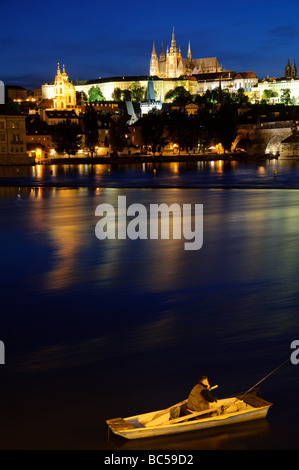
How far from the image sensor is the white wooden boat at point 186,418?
22.6ft

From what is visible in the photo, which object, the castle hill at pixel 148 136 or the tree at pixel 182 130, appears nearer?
the castle hill at pixel 148 136

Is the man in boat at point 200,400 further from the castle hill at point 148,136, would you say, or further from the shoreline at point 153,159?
the shoreline at point 153,159

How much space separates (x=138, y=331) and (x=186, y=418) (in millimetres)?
3649

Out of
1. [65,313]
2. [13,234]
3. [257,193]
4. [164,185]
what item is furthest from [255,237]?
[164,185]

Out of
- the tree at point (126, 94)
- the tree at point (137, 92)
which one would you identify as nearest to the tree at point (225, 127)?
the tree at point (126, 94)

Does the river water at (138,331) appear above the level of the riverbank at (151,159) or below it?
below

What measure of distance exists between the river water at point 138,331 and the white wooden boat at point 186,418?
10 centimetres

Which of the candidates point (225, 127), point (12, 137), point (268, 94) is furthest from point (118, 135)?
point (268, 94)

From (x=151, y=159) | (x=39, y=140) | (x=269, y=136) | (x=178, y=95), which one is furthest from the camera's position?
(x=178, y=95)

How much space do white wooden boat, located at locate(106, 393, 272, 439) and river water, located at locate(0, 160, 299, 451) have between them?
10 centimetres

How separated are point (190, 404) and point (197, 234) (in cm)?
1514

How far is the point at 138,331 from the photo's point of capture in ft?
34.8

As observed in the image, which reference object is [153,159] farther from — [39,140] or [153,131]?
[39,140]

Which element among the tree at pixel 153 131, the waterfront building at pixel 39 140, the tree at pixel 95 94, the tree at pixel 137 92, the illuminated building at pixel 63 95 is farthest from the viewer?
the tree at pixel 137 92
